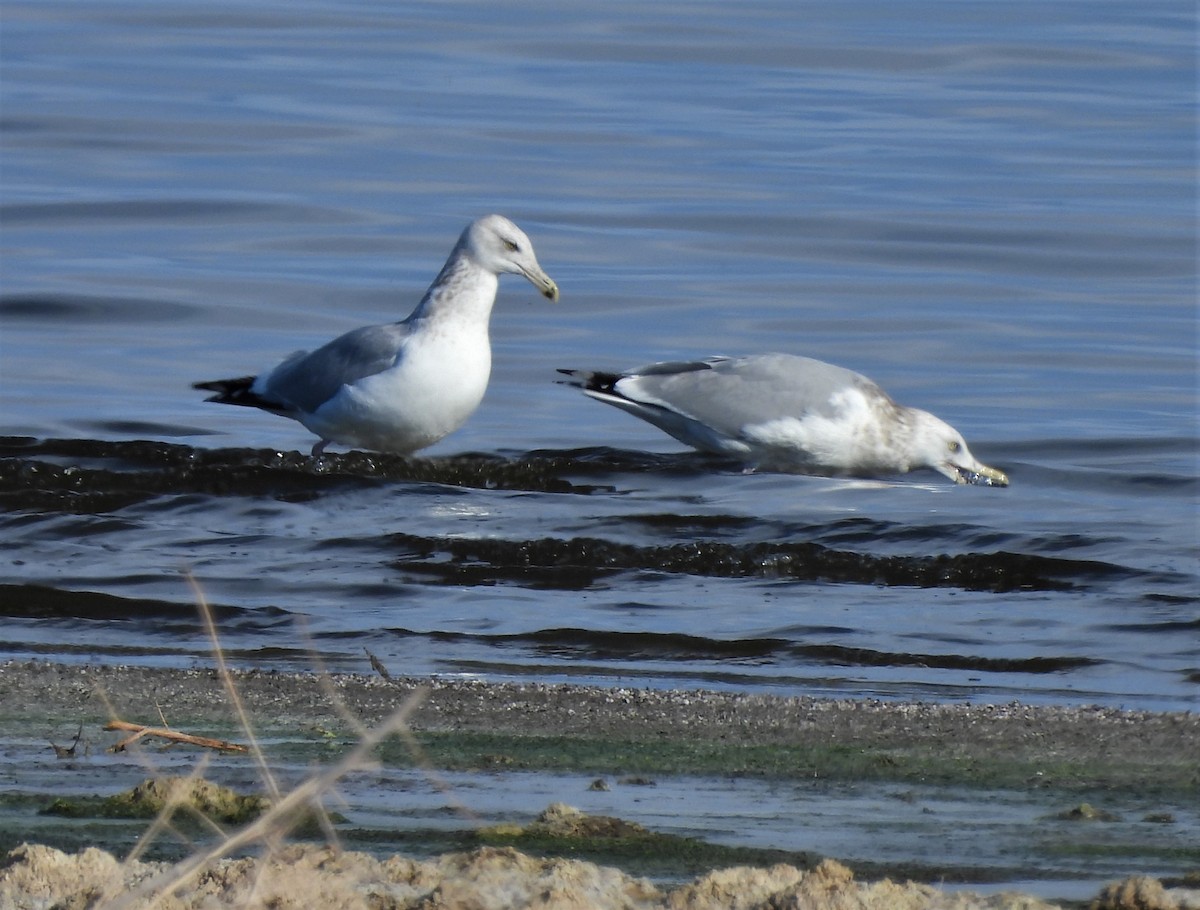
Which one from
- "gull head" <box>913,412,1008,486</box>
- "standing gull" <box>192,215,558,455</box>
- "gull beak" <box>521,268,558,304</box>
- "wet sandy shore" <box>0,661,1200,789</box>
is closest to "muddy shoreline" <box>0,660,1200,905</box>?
"wet sandy shore" <box>0,661,1200,789</box>

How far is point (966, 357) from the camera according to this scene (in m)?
12.6

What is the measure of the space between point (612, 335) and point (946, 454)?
381cm

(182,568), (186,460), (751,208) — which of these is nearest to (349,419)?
(186,460)

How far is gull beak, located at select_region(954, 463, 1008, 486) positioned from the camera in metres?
9.27

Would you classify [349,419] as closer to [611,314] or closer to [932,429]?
[932,429]

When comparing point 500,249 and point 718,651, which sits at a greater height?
point 500,249

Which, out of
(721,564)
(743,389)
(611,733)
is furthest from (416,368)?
(611,733)

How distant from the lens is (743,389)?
9.55 meters

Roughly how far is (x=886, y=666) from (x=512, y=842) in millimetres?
2426

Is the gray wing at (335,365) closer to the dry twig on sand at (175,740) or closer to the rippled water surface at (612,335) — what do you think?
the rippled water surface at (612,335)

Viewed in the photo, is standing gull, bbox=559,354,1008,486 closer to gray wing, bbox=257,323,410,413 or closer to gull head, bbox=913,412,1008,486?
gull head, bbox=913,412,1008,486

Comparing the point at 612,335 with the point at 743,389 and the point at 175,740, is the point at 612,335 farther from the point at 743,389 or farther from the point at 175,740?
the point at 175,740

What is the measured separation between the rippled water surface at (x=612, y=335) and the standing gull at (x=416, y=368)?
0.25 m

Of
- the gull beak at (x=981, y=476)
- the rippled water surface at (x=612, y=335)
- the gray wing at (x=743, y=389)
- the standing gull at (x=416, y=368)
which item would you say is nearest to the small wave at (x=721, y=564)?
the rippled water surface at (x=612, y=335)
